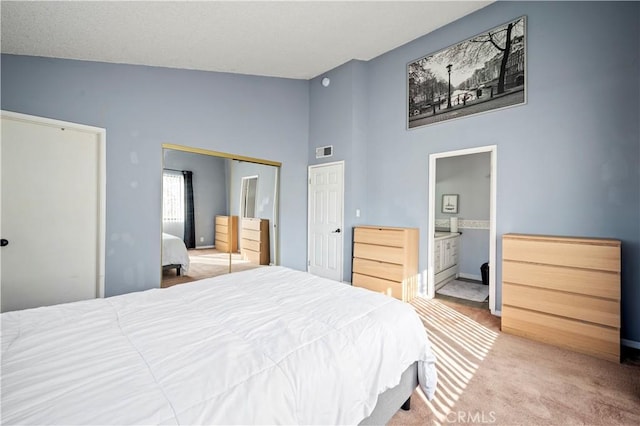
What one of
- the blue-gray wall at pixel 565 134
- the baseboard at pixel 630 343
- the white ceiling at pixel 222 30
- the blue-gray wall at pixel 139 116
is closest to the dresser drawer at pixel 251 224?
the blue-gray wall at pixel 139 116

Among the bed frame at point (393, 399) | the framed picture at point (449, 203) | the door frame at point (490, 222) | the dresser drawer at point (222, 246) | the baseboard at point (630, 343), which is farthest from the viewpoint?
the framed picture at point (449, 203)

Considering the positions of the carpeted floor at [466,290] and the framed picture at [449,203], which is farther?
the framed picture at [449,203]

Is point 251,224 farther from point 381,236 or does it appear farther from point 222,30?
point 222,30

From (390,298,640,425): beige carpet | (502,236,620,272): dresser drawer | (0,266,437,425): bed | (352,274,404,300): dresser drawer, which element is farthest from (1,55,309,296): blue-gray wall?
(502,236,620,272): dresser drawer

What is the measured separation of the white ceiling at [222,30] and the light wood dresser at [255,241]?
2188 millimetres

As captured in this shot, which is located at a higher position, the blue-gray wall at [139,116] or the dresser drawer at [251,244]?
the blue-gray wall at [139,116]

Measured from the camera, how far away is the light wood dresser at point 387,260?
356cm

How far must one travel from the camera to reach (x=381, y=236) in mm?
3768

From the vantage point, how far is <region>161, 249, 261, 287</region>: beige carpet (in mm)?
3344

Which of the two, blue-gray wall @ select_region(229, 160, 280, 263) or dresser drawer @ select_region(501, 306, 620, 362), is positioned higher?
blue-gray wall @ select_region(229, 160, 280, 263)

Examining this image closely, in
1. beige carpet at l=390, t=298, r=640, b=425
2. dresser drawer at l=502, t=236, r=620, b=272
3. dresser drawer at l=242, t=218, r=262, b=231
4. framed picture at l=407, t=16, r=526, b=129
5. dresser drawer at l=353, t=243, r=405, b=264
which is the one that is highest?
framed picture at l=407, t=16, r=526, b=129

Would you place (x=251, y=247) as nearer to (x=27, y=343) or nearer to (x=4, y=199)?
(x=4, y=199)

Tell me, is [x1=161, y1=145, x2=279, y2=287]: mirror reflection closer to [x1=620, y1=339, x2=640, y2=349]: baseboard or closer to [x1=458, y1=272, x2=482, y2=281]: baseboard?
[x1=458, y1=272, x2=482, y2=281]: baseboard

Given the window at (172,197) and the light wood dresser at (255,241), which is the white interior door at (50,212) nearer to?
the window at (172,197)
